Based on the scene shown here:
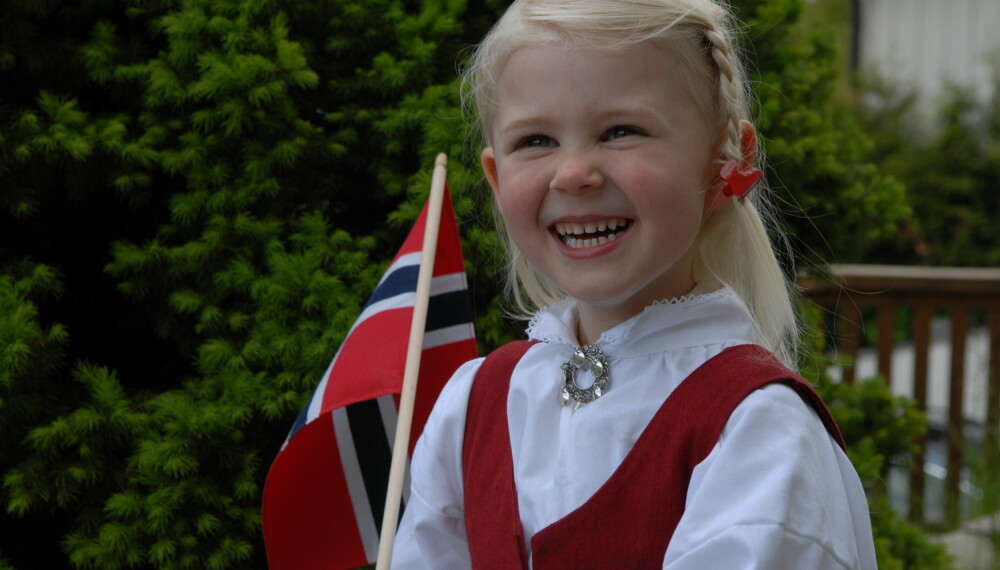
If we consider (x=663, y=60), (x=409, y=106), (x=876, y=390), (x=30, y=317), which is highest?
(x=663, y=60)

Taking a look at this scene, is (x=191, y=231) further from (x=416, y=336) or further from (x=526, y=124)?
(x=526, y=124)

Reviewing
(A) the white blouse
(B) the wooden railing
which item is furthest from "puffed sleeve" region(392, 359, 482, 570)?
(B) the wooden railing

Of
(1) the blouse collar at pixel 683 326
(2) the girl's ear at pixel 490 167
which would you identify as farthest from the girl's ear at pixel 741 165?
(2) the girl's ear at pixel 490 167

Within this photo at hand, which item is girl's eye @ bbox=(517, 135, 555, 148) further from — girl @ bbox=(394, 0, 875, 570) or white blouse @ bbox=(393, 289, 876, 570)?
white blouse @ bbox=(393, 289, 876, 570)

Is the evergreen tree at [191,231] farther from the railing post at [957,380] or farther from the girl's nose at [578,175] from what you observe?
the railing post at [957,380]

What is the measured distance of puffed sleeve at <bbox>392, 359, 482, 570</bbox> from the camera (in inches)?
72.8

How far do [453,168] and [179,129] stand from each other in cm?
62

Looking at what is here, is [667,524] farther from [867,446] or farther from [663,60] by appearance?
[867,446]

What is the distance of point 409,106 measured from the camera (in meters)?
2.46

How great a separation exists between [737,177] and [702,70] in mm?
160

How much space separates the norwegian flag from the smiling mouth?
624 mm

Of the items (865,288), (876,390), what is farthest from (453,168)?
(865,288)

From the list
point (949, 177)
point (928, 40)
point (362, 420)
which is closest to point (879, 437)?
point (362, 420)

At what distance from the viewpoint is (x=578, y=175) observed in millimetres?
1522
